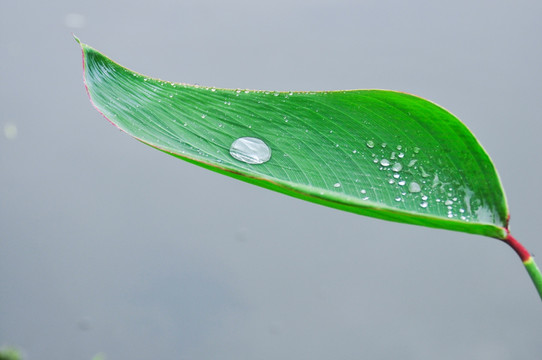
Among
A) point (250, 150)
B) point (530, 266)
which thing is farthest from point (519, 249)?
point (250, 150)

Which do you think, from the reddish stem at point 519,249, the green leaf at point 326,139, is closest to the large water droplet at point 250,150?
the green leaf at point 326,139

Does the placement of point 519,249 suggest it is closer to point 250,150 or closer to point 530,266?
point 530,266

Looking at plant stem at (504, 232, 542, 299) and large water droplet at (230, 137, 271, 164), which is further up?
large water droplet at (230, 137, 271, 164)

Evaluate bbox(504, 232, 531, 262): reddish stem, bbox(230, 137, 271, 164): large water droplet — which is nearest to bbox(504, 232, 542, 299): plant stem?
bbox(504, 232, 531, 262): reddish stem

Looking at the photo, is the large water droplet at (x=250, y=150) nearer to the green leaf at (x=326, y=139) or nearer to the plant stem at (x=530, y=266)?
the green leaf at (x=326, y=139)

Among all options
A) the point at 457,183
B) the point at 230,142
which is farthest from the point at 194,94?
the point at 457,183

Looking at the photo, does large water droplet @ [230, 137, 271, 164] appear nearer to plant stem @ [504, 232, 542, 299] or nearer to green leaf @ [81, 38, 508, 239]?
green leaf @ [81, 38, 508, 239]

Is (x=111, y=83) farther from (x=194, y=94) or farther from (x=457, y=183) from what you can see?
(x=457, y=183)
